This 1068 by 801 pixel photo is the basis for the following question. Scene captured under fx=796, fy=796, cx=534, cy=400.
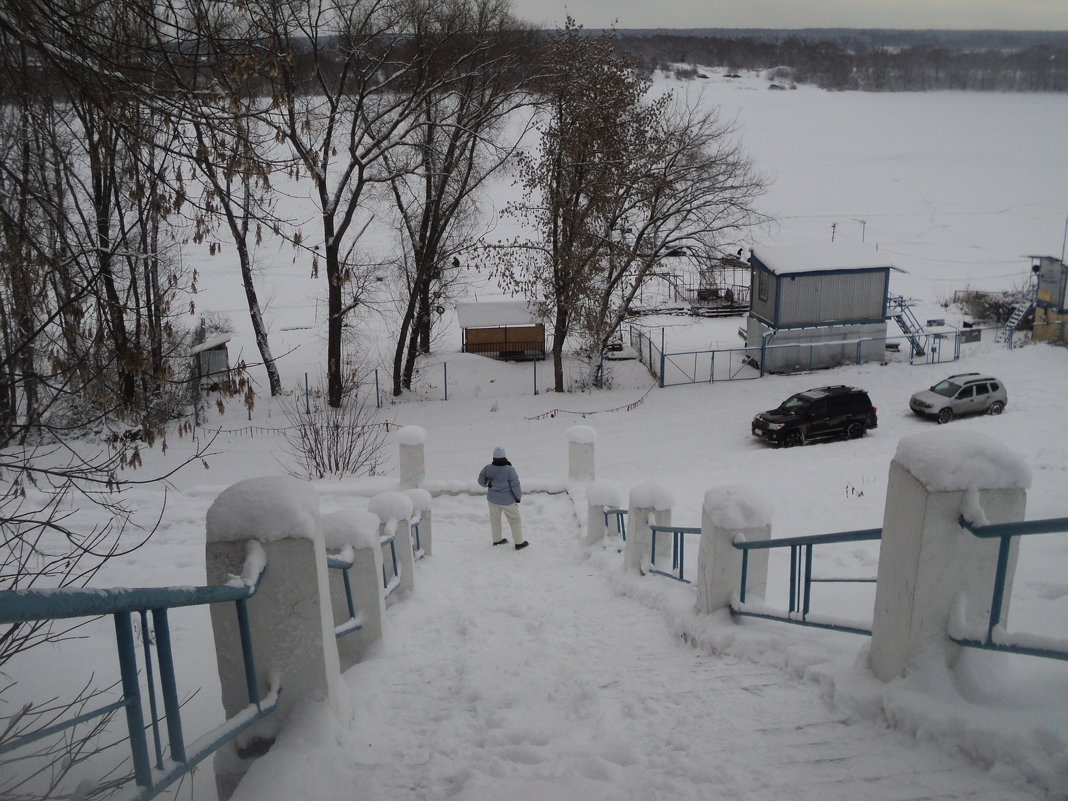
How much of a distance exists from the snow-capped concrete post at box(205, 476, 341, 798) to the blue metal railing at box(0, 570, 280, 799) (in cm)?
19

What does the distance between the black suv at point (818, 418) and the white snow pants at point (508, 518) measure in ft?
33.7

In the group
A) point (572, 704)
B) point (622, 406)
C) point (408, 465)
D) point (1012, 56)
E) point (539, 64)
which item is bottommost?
point (622, 406)

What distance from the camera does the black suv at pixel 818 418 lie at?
64.3ft

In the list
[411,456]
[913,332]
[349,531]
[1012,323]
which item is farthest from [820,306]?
[349,531]

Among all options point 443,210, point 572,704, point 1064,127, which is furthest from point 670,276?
point 1064,127

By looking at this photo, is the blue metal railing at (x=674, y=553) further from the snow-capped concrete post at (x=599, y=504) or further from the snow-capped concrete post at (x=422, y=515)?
the snow-capped concrete post at (x=422, y=515)

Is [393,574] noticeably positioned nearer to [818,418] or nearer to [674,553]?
[674,553]

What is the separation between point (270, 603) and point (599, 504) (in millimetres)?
7056

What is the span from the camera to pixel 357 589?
5.42 m

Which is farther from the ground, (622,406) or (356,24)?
(356,24)

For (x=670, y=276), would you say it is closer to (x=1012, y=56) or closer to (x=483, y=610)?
(x=483, y=610)

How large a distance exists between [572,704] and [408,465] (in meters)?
9.13

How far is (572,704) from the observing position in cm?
454

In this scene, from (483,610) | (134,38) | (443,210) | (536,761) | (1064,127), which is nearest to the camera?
(536,761)
